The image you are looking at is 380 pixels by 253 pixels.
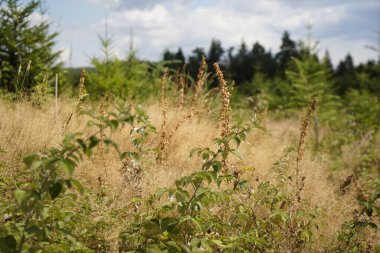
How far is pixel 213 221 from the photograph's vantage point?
2824 millimetres

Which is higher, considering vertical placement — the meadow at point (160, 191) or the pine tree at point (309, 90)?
the pine tree at point (309, 90)

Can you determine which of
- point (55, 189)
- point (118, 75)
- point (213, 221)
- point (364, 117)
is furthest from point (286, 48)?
point (55, 189)

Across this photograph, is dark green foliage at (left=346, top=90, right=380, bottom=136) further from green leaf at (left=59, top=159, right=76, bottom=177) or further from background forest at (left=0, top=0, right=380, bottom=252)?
green leaf at (left=59, top=159, right=76, bottom=177)

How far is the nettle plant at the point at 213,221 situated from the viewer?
2475 mm

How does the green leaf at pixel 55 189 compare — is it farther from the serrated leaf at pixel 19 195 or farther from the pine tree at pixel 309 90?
the pine tree at pixel 309 90

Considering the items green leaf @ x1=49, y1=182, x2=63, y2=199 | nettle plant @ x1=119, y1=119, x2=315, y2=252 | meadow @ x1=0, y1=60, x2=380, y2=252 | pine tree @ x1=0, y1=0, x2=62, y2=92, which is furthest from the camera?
pine tree @ x1=0, y1=0, x2=62, y2=92

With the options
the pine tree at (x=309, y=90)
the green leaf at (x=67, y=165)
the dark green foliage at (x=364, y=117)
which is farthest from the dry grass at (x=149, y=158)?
the pine tree at (x=309, y=90)

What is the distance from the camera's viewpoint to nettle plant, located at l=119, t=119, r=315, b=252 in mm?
2475

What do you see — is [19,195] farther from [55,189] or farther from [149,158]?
[149,158]

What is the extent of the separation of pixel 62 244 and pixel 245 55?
162 ft

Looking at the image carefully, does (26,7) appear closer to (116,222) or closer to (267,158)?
(267,158)

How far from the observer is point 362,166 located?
22.6 feet

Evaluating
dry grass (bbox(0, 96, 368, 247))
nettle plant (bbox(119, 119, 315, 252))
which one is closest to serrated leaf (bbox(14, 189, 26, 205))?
nettle plant (bbox(119, 119, 315, 252))

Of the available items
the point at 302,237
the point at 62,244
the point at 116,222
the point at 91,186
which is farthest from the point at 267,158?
the point at 62,244
